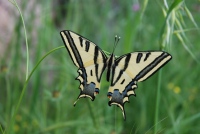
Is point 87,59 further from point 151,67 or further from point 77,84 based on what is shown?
point 77,84

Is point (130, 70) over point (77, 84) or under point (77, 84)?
under

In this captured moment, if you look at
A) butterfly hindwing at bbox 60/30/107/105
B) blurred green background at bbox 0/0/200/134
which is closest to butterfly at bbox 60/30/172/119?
butterfly hindwing at bbox 60/30/107/105

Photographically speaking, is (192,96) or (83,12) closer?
(192,96)

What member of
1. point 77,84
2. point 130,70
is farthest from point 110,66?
point 77,84

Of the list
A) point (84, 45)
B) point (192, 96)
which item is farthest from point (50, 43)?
point (84, 45)

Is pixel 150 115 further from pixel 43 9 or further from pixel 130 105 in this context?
pixel 43 9

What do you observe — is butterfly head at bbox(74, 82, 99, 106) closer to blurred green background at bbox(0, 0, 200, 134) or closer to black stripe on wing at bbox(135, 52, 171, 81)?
black stripe on wing at bbox(135, 52, 171, 81)

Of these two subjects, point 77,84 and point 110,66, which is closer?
point 110,66
